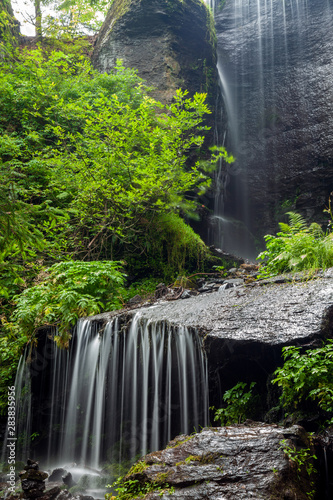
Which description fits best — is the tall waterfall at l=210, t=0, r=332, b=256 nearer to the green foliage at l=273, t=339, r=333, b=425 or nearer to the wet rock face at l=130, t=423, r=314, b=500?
the green foliage at l=273, t=339, r=333, b=425

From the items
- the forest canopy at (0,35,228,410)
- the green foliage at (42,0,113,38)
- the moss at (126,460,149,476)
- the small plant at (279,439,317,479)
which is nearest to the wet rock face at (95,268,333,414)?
the small plant at (279,439,317,479)

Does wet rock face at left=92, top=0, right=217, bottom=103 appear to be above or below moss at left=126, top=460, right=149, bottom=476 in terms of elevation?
above

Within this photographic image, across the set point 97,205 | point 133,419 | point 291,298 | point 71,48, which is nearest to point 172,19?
point 71,48

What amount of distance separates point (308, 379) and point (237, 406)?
873 mm

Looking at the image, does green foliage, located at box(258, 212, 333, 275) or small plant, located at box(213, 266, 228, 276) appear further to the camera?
small plant, located at box(213, 266, 228, 276)

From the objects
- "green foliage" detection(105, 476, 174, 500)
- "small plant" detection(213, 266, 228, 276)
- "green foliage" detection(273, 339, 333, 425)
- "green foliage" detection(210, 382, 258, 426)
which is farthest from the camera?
"small plant" detection(213, 266, 228, 276)

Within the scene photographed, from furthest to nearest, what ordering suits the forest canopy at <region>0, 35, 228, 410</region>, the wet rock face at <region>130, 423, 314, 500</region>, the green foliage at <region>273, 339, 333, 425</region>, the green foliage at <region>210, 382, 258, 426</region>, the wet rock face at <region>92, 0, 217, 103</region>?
the wet rock face at <region>92, 0, 217, 103</region> → the forest canopy at <region>0, 35, 228, 410</region> → the green foliage at <region>210, 382, 258, 426</region> → the green foliage at <region>273, 339, 333, 425</region> → the wet rock face at <region>130, 423, 314, 500</region>

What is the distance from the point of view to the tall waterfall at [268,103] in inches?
554

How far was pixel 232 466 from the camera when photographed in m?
2.32

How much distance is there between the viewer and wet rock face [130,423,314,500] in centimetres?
213

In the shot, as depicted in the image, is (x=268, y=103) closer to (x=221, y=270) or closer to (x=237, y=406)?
(x=221, y=270)

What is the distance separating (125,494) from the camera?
2438mm

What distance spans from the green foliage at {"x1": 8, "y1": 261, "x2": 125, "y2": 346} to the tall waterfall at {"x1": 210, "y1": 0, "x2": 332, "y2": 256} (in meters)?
7.28

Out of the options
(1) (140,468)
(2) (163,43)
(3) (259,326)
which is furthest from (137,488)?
(2) (163,43)
